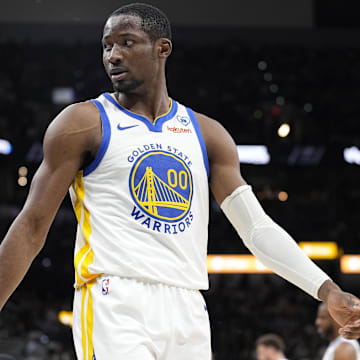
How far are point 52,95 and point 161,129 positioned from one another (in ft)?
35.8

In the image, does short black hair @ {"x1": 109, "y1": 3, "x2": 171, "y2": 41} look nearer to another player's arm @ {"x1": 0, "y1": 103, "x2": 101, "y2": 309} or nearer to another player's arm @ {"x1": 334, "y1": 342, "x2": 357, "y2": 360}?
another player's arm @ {"x1": 0, "y1": 103, "x2": 101, "y2": 309}

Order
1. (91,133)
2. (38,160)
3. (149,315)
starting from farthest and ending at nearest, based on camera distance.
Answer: (38,160) < (91,133) < (149,315)

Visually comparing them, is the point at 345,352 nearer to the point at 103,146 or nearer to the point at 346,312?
the point at 346,312

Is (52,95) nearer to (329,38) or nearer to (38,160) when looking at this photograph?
(38,160)

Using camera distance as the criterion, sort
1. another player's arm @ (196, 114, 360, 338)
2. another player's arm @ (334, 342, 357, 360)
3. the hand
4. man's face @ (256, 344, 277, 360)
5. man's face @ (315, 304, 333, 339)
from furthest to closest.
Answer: man's face @ (256, 344, 277, 360) → man's face @ (315, 304, 333, 339) → another player's arm @ (334, 342, 357, 360) → another player's arm @ (196, 114, 360, 338) → the hand

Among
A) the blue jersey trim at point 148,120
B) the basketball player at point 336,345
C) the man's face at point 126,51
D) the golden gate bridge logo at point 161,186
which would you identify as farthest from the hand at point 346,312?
the basketball player at point 336,345

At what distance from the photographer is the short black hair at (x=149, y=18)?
7.89 ft

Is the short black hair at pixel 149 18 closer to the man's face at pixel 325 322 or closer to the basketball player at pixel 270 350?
the man's face at pixel 325 322

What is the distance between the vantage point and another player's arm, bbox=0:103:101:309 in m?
2.20

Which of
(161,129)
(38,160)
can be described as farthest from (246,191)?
(38,160)

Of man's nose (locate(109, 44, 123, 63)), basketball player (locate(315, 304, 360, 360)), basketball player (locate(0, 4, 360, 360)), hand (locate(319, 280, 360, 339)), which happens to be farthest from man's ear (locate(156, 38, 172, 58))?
basketball player (locate(315, 304, 360, 360))

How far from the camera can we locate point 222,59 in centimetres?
1361

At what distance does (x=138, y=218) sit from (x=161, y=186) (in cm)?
12

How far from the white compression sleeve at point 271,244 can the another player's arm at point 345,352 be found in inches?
125
